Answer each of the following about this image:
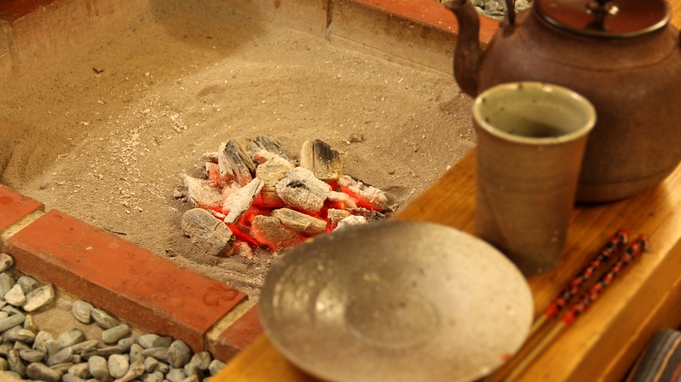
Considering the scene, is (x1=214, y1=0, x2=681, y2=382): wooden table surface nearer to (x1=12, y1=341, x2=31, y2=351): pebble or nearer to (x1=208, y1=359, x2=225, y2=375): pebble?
(x1=208, y1=359, x2=225, y2=375): pebble

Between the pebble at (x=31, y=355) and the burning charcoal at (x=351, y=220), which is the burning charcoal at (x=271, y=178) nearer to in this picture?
the burning charcoal at (x=351, y=220)

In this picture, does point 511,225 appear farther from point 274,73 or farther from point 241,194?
point 274,73

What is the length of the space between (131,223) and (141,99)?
737 millimetres

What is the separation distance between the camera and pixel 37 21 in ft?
10.1

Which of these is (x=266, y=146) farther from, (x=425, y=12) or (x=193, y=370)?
(x=193, y=370)

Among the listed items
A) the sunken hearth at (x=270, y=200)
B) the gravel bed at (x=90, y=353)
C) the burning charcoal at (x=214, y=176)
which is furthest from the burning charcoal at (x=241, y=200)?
the gravel bed at (x=90, y=353)

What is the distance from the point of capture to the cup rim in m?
1.35

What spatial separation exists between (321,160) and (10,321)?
1.05 meters

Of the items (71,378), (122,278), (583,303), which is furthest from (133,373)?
(583,303)

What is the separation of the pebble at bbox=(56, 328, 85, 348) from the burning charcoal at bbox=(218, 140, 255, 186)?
2.46ft

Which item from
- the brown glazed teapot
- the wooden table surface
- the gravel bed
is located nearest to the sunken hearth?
the gravel bed

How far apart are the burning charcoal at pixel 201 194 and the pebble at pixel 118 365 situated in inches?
26.5

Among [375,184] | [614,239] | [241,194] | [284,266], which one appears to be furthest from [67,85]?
[614,239]

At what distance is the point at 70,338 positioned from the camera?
6.81 ft
